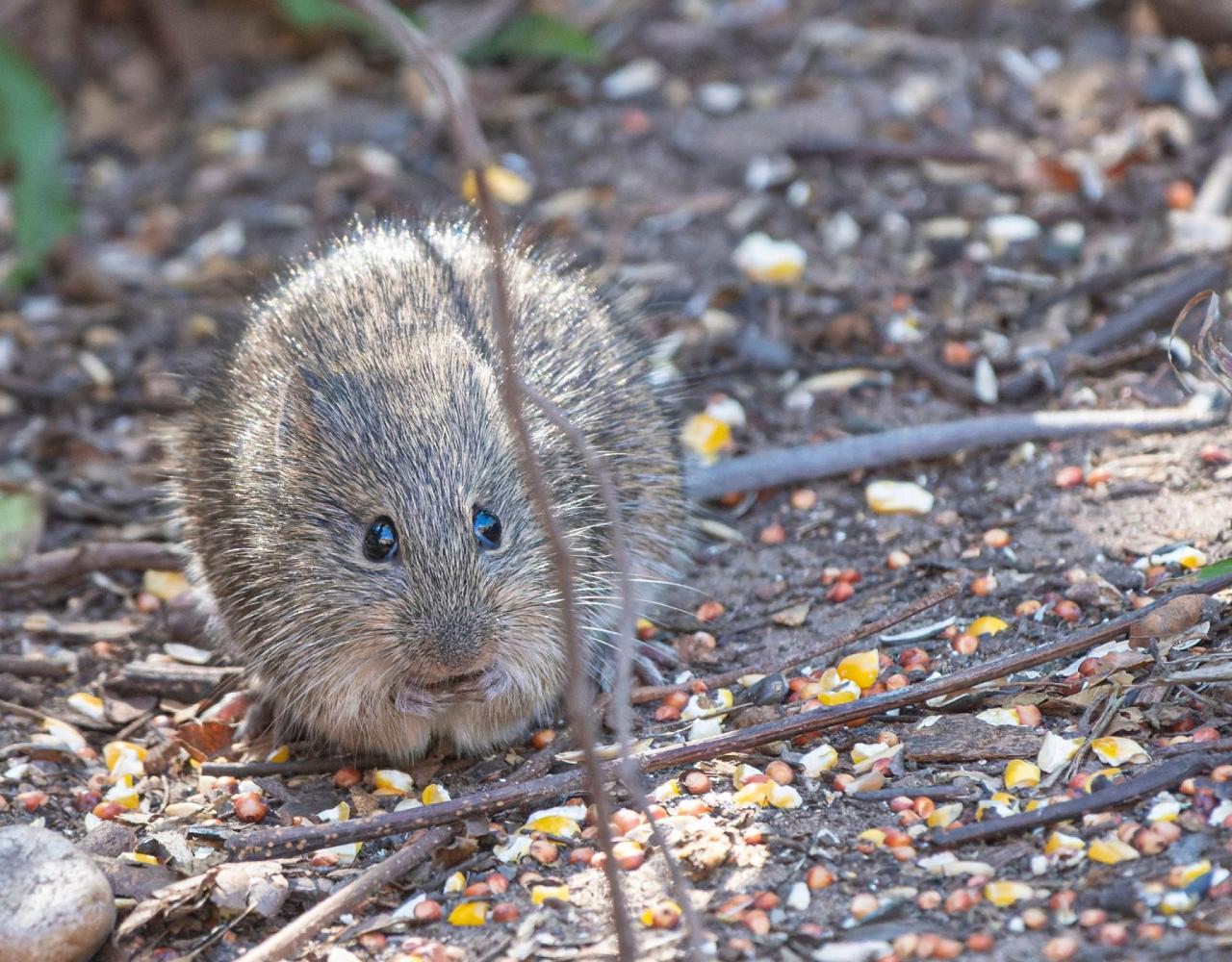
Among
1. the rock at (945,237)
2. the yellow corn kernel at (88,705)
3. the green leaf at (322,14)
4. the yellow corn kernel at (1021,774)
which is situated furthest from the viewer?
the green leaf at (322,14)

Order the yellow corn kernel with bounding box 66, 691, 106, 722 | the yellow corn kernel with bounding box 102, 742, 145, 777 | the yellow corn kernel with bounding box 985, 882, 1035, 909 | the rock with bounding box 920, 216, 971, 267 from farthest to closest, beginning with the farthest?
the rock with bounding box 920, 216, 971, 267 → the yellow corn kernel with bounding box 66, 691, 106, 722 → the yellow corn kernel with bounding box 102, 742, 145, 777 → the yellow corn kernel with bounding box 985, 882, 1035, 909

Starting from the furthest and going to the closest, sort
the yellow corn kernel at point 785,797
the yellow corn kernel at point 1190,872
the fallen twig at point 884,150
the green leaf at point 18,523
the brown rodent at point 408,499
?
the fallen twig at point 884,150
the green leaf at point 18,523
the brown rodent at point 408,499
the yellow corn kernel at point 785,797
the yellow corn kernel at point 1190,872

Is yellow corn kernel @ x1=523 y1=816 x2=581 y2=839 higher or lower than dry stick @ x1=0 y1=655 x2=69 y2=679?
lower

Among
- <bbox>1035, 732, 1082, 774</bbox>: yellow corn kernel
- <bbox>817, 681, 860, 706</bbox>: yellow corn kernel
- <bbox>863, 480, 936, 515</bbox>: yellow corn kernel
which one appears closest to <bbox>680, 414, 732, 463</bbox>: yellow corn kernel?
<bbox>863, 480, 936, 515</bbox>: yellow corn kernel

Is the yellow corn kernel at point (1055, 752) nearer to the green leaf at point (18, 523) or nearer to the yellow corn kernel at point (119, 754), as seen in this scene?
the yellow corn kernel at point (119, 754)

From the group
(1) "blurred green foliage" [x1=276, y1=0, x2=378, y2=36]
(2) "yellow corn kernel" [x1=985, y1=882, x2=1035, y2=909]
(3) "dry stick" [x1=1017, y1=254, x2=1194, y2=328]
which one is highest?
(1) "blurred green foliage" [x1=276, y1=0, x2=378, y2=36]

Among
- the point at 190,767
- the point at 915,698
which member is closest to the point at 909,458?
the point at 915,698

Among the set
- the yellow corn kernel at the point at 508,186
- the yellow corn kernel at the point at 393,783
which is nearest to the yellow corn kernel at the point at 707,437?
the yellow corn kernel at the point at 393,783

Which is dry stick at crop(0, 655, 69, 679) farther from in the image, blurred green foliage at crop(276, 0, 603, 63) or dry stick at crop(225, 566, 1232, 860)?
blurred green foliage at crop(276, 0, 603, 63)

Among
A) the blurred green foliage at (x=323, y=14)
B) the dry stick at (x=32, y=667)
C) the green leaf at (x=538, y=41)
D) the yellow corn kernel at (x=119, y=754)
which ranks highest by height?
the blurred green foliage at (x=323, y=14)
